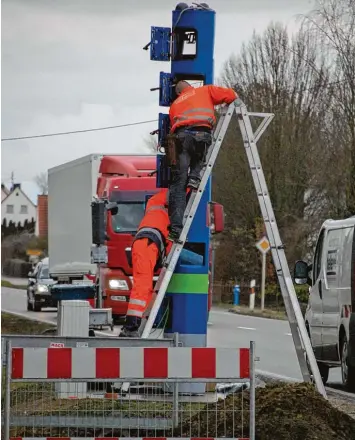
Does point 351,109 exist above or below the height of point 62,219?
above

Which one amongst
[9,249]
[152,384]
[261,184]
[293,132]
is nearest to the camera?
[152,384]

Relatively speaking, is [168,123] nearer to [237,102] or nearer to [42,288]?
[237,102]

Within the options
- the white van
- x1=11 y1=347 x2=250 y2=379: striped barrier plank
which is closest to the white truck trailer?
the white van

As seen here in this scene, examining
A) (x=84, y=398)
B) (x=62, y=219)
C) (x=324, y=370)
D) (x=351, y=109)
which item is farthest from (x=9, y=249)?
(x=84, y=398)

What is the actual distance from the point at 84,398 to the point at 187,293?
3088 millimetres

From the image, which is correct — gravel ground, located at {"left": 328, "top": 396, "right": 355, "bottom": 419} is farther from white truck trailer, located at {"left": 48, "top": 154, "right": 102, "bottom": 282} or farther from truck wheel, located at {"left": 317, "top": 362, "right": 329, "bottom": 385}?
white truck trailer, located at {"left": 48, "top": 154, "right": 102, "bottom": 282}

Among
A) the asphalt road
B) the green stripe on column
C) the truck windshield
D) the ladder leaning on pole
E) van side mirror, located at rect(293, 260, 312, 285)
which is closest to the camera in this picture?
the ladder leaning on pole

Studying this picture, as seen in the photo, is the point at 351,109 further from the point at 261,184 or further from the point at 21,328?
the point at 261,184

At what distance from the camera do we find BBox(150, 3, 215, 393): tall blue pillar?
426 inches

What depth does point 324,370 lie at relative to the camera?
54.1ft

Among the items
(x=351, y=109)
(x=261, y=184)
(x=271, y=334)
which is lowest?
(x=271, y=334)

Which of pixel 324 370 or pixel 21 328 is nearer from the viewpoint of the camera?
pixel 324 370

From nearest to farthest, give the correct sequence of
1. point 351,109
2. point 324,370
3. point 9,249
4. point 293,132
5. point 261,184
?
point 261,184
point 324,370
point 351,109
point 293,132
point 9,249

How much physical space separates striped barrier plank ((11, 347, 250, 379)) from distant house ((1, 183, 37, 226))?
147m
